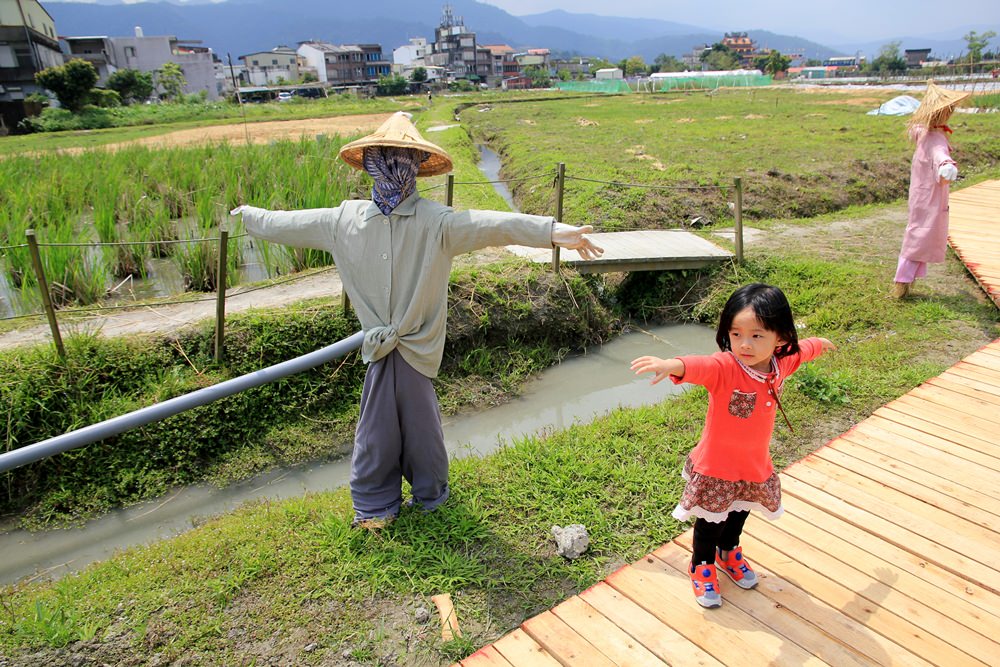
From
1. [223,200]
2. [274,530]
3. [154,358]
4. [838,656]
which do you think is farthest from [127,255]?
[838,656]

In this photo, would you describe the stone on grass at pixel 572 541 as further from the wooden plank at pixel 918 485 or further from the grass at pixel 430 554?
the wooden plank at pixel 918 485

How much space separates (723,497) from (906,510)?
1.24 metres

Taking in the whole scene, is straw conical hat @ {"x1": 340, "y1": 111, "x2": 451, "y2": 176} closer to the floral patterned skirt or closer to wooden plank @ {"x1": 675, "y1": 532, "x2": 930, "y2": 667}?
the floral patterned skirt

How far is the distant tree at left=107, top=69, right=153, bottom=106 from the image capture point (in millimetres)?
40625

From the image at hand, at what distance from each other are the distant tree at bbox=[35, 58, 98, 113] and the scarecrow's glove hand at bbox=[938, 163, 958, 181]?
3668cm

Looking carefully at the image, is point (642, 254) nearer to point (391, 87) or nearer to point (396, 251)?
point (396, 251)

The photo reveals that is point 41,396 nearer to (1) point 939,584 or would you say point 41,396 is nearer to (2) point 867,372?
(1) point 939,584

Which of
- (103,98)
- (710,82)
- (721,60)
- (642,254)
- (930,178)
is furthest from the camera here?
(721,60)

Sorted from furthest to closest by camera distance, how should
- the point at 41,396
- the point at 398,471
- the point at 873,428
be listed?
1. the point at 41,396
2. the point at 873,428
3. the point at 398,471

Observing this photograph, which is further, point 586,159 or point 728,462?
point 586,159

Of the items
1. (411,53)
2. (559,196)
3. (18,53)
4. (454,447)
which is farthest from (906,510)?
(411,53)

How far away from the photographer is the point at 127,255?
269 inches

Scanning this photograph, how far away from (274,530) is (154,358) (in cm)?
219

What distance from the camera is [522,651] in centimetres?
236
